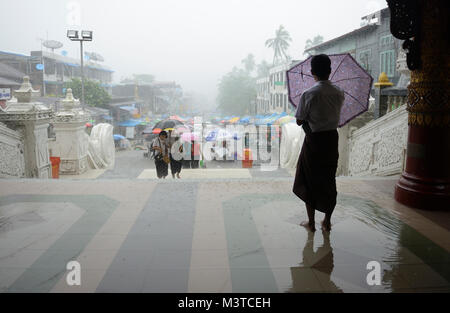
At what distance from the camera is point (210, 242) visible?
3.62 m

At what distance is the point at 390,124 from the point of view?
788 centimetres

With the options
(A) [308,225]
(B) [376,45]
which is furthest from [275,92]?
(A) [308,225]

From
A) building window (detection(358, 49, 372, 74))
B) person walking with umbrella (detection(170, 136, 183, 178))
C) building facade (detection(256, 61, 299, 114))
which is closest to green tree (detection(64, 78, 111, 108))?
building facade (detection(256, 61, 299, 114))

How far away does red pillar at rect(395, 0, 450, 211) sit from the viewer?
14.6ft

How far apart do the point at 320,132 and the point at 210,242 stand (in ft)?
4.95

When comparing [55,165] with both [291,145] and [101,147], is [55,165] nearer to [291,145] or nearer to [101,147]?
[101,147]

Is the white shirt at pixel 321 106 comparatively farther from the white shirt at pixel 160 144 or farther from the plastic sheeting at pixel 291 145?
the plastic sheeting at pixel 291 145

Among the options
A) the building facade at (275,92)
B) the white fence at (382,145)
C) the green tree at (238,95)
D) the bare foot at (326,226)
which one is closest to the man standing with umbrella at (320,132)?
the bare foot at (326,226)

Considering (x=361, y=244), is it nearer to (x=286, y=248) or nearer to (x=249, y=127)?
(x=286, y=248)
